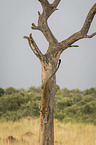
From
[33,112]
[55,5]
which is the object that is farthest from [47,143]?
[33,112]

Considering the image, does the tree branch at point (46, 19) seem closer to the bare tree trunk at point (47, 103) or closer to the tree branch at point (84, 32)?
the tree branch at point (84, 32)

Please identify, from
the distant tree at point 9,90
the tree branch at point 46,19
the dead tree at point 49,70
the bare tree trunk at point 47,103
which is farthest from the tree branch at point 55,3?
the distant tree at point 9,90

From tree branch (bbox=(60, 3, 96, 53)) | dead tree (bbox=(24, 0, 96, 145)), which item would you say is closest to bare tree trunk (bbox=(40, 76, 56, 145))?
dead tree (bbox=(24, 0, 96, 145))

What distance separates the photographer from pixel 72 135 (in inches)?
382

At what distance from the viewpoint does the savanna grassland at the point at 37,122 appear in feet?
29.0

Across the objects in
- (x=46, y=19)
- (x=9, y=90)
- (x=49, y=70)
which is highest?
(x=46, y=19)

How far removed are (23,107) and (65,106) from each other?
3.75 metres

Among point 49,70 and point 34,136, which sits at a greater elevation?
point 49,70

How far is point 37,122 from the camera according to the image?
12.5 metres

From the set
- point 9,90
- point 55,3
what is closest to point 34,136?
point 55,3

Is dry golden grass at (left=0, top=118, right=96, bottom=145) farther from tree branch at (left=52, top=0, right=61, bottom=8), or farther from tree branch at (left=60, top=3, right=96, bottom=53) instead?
tree branch at (left=52, top=0, right=61, bottom=8)

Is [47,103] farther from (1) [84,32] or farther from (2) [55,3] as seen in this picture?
(2) [55,3]

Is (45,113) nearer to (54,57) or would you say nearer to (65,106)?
(54,57)

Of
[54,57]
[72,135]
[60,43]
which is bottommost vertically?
[72,135]
